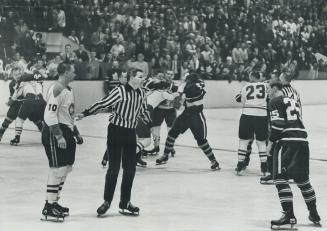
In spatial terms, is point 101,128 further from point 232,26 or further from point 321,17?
point 321,17

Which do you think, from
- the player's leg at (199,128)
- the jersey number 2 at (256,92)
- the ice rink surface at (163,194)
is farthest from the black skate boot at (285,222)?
the player's leg at (199,128)

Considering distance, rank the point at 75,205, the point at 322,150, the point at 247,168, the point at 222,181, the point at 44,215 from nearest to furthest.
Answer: the point at 44,215, the point at 75,205, the point at 222,181, the point at 247,168, the point at 322,150

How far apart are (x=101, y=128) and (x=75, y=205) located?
1033cm

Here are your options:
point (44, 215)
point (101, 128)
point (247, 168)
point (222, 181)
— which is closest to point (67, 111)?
point (44, 215)

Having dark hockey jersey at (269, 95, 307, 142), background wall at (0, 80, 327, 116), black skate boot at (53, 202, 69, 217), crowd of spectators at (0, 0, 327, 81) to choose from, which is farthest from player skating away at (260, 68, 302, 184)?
background wall at (0, 80, 327, 116)

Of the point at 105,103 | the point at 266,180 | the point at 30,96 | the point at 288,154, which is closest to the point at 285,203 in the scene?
the point at 288,154

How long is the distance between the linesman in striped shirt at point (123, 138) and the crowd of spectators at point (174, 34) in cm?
1367

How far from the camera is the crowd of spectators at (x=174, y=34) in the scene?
2358 cm

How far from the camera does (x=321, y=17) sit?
3538 cm

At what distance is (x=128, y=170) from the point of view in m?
8.39

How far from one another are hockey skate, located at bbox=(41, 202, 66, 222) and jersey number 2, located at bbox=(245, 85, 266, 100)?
4272mm

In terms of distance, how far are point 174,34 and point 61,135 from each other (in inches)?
776

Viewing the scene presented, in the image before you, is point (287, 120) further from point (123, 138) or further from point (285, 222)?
point (123, 138)

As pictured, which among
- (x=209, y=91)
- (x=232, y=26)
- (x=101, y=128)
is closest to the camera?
(x=101, y=128)
